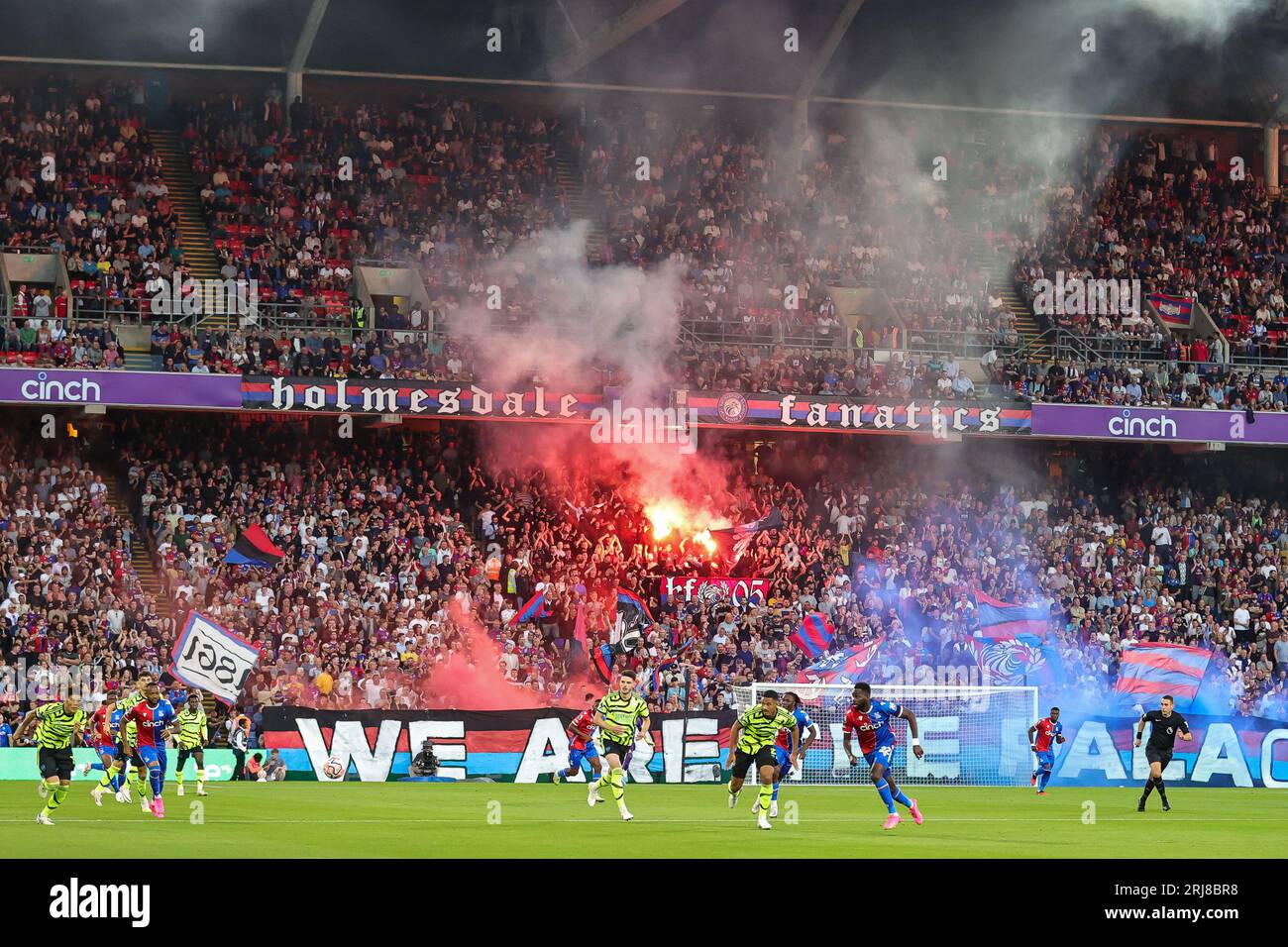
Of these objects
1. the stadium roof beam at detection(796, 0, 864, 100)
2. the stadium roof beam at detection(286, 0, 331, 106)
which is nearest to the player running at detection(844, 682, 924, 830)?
the stadium roof beam at detection(286, 0, 331, 106)

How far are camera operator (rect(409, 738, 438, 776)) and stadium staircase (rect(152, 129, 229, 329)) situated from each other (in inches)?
503

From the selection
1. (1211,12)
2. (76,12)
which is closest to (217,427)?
(76,12)

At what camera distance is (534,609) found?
39750 mm

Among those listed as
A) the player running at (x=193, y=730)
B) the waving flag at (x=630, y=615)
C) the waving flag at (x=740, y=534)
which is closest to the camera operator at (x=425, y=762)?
the waving flag at (x=630, y=615)

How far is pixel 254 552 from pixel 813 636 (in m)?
12.1

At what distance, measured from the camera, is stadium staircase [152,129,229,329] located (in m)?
43.5

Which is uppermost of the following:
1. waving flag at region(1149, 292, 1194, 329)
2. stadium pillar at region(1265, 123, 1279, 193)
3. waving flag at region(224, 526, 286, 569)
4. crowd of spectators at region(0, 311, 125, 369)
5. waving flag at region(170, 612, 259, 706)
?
stadium pillar at region(1265, 123, 1279, 193)

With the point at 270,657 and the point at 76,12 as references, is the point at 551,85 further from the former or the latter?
the point at 270,657

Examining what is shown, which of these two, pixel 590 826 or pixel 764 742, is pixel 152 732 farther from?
pixel 764 742

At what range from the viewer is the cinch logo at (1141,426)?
4525 cm

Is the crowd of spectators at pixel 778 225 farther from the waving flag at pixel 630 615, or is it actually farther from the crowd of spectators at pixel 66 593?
the crowd of spectators at pixel 66 593

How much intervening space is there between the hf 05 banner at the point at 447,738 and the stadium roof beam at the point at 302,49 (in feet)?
63.2

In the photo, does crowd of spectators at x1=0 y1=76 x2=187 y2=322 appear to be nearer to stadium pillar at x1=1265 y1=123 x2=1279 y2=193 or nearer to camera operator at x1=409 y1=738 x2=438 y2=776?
camera operator at x1=409 y1=738 x2=438 y2=776
